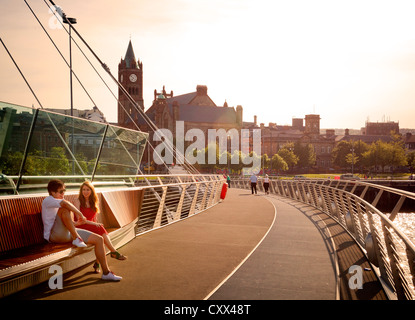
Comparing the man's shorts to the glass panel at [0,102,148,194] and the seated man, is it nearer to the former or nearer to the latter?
the seated man

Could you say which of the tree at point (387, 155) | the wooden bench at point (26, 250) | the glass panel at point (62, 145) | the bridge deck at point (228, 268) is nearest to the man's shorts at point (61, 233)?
the wooden bench at point (26, 250)

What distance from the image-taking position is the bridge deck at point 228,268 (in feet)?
17.1

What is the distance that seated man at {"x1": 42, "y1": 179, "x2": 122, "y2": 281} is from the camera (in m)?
5.84

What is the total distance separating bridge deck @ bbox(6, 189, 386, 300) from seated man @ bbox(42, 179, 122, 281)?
0.35 m

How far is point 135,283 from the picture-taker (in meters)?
5.65

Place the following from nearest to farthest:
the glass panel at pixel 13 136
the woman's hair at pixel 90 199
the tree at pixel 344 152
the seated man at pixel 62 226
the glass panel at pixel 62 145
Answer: the seated man at pixel 62 226
the woman's hair at pixel 90 199
the glass panel at pixel 13 136
the glass panel at pixel 62 145
the tree at pixel 344 152

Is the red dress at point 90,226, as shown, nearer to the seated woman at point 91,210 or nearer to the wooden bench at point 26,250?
the seated woman at point 91,210

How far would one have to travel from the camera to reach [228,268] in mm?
6582

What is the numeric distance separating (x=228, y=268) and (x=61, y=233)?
250 cm

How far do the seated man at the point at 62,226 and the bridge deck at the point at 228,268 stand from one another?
0.35 metres

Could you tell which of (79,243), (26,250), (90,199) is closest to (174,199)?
(90,199)

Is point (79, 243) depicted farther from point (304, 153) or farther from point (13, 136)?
point (304, 153)

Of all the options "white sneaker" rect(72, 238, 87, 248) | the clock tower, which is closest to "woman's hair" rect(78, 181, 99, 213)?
"white sneaker" rect(72, 238, 87, 248)
